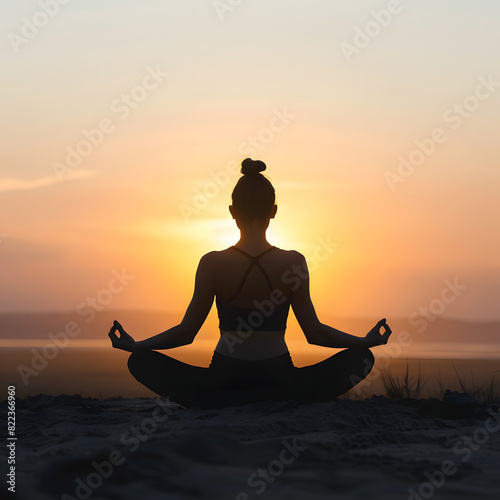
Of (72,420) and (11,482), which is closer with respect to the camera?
(11,482)

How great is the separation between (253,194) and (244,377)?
4.92ft

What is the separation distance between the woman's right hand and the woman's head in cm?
126

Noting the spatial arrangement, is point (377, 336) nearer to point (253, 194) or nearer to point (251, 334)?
point (251, 334)

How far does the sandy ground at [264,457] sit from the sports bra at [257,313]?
0.71 m

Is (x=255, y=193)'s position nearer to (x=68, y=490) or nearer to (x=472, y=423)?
(x=472, y=423)

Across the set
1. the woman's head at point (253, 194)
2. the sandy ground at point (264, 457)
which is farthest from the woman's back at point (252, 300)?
the sandy ground at point (264, 457)

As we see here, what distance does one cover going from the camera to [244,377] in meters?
6.13

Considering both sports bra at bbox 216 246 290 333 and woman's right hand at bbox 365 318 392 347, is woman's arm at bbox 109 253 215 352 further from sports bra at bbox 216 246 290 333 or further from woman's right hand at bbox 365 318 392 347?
woman's right hand at bbox 365 318 392 347

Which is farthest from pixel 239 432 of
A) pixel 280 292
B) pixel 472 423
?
pixel 472 423

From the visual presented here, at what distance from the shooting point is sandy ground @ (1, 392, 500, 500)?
12.0 ft

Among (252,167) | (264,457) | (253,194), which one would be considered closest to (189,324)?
(253,194)

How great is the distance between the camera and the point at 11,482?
3.69 meters

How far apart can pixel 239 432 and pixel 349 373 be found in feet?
5.86

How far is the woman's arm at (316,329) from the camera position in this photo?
Answer: 20.1ft
